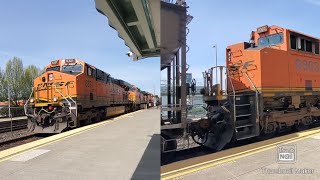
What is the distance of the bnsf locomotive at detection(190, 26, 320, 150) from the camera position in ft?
23.4

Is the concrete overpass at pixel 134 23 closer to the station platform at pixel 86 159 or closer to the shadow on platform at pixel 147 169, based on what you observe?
the station platform at pixel 86 159

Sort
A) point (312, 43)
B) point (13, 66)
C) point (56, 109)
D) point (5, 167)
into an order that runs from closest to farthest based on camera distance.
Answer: point (5, 167) < point (312, 43) < point (56, 109) < point (13, 66)

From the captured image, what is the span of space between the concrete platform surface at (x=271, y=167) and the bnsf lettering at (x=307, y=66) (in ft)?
14.7

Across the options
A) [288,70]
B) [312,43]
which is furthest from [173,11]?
[312,43]

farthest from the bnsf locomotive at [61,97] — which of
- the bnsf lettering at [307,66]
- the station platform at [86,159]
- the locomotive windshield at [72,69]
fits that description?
the bnsf lettering at [307,66]

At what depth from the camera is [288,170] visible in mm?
5145

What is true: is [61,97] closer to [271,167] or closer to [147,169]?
[147,169]

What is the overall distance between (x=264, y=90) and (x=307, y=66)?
300cm

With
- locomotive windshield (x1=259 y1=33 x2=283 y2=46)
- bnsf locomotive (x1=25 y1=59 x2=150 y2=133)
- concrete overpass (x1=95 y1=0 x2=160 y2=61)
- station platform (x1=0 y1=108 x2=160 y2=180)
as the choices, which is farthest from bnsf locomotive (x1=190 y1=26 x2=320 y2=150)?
bnsf locomotive (x1=25 y1=59 x2=150 y2=133)

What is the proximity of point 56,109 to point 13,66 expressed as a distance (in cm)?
1511

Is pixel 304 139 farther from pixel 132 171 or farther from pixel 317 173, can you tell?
pixel 132 171

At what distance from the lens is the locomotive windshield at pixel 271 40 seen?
31.4 feet

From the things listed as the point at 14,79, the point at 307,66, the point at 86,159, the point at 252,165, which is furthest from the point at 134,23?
the point at 14,79

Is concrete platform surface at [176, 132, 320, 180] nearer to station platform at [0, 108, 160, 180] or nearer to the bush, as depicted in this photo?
station platform at [0, 108, 160, 180]
